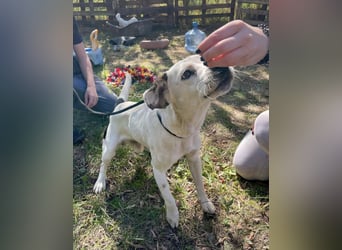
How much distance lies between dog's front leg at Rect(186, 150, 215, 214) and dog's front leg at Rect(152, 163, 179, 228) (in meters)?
0.06

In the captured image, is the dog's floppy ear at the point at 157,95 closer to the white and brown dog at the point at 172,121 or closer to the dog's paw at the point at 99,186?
the white and brown dog at the point at 172,121

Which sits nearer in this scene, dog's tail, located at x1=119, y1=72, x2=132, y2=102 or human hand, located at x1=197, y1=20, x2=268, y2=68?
human hand, located at x1=197, y1=20, x2=268, y2=68

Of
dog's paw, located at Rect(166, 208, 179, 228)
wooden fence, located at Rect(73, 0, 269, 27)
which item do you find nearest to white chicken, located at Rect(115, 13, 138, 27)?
wooden fence, located at Rect(73, 0, 269, 27)

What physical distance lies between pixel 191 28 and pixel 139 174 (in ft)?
1.09

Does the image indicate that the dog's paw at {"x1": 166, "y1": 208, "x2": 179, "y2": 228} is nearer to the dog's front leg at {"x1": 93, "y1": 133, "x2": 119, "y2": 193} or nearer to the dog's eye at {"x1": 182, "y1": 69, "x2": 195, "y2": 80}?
the dog's front leg at {"x1": 93, "y1": 133, "x2": 119, "y2": 193}

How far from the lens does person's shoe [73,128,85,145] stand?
0.71m

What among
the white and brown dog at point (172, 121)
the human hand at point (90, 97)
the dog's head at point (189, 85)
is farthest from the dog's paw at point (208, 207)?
the human hand at point (90, 97)

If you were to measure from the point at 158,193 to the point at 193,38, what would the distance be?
34cm

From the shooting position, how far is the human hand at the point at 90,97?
0.72 meters

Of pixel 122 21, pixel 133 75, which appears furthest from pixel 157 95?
pixel 122 21
